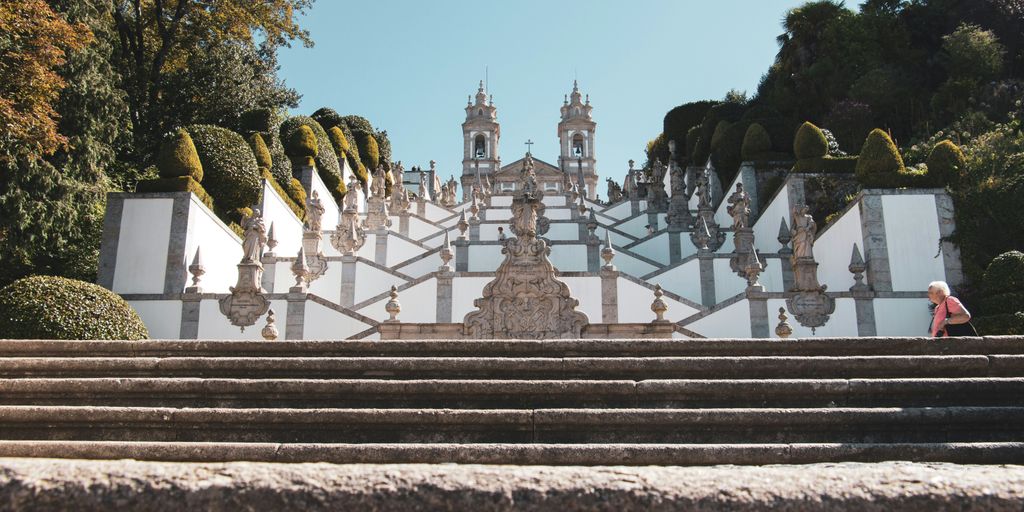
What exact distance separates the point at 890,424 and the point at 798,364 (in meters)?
0.98

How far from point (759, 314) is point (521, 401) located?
10844 mm

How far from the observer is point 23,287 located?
1015cm

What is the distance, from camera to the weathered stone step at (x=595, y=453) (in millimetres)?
5355

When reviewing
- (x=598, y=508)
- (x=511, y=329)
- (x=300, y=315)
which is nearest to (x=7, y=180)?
(x=300, y=315)

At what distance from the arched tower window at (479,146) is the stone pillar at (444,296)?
47.6 m

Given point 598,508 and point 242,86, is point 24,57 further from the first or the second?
point 598,508

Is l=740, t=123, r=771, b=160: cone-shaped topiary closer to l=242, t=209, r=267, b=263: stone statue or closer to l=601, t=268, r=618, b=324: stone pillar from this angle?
l=601, t=268, r=618, b=324: stone pillar

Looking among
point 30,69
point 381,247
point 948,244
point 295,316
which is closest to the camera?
point 30,69

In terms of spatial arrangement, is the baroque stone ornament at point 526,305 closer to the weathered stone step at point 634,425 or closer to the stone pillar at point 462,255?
the weathered stone step at point 634,425

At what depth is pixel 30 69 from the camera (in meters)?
15.6

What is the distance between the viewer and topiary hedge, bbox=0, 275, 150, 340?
975 centimetres

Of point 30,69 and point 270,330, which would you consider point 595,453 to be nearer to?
point 270,330

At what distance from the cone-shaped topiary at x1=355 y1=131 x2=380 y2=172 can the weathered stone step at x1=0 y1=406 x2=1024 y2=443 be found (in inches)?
1342

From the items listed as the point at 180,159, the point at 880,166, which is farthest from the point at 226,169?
the point at 880,166
